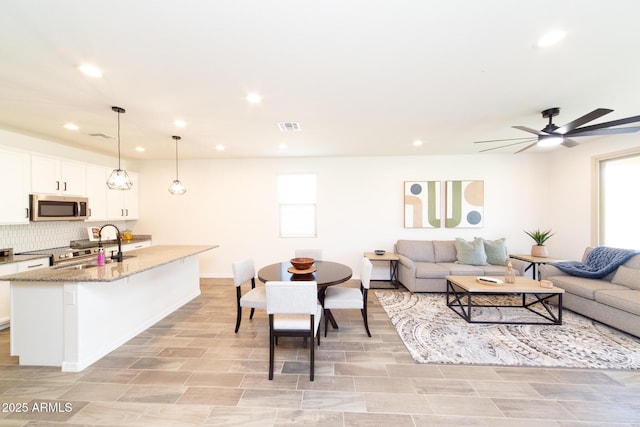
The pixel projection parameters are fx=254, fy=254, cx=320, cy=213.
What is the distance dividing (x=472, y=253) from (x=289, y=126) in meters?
3.77

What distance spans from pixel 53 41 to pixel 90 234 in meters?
3.89

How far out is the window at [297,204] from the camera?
17.6ft

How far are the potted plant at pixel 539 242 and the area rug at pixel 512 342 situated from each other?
1.18m

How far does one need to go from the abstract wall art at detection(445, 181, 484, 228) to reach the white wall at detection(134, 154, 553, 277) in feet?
0.45

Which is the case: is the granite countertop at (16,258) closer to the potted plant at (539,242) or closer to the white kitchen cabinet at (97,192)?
the white kitchen cabinet at (97,192)

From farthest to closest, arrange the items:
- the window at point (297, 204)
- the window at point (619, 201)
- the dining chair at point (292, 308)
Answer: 1. the window at point (297, 204)
2. the window at point (619, 201)
3. the dining chair at point (292, 308)

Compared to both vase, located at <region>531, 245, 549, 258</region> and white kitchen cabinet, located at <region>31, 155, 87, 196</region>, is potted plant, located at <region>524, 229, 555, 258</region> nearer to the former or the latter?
vase, located at <region>531, 245, 549, 258</region>

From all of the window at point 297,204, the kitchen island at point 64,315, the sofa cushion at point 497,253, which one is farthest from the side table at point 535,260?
the kitchen island at point 64,315

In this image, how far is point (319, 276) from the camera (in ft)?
9.12

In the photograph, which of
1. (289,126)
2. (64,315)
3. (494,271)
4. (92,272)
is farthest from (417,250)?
(64,315)

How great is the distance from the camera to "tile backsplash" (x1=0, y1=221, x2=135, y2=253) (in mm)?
3488

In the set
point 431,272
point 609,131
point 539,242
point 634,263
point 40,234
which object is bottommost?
point 431,272

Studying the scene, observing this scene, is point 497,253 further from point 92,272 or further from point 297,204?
point 92,272

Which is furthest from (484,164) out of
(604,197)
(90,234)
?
(90,234)
